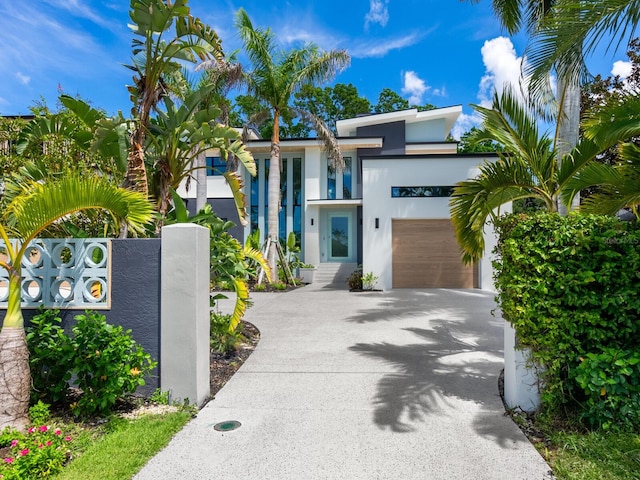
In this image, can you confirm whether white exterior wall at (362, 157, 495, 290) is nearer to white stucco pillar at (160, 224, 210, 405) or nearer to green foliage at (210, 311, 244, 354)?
green foliage at (210, 311, 244, 354)

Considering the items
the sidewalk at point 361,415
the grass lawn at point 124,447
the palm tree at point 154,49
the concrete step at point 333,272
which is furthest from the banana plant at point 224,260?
the concrete step at point 333,272

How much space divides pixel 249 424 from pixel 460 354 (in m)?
3.58

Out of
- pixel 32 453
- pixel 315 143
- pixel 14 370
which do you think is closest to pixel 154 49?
pixel 14 370

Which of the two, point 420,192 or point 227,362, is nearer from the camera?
point 227,362

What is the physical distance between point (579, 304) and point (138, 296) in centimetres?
443

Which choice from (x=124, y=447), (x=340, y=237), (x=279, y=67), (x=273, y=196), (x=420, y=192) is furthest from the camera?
(x=340, y=237)

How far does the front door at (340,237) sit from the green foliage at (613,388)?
48.1 feet

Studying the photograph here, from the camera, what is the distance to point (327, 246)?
18.1 meters

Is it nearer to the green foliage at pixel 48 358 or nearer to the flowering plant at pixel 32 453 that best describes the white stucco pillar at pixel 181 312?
the green foliage at pixel 48 358

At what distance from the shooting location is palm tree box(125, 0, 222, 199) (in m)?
4.79

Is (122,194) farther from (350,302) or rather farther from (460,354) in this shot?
(350,302)

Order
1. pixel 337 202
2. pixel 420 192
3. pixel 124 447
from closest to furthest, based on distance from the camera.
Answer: pixel 124 447, pixel 420 192, pixel 337 202

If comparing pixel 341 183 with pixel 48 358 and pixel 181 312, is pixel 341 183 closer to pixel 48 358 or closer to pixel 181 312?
pixel 181 312

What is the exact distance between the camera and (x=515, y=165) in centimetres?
499
